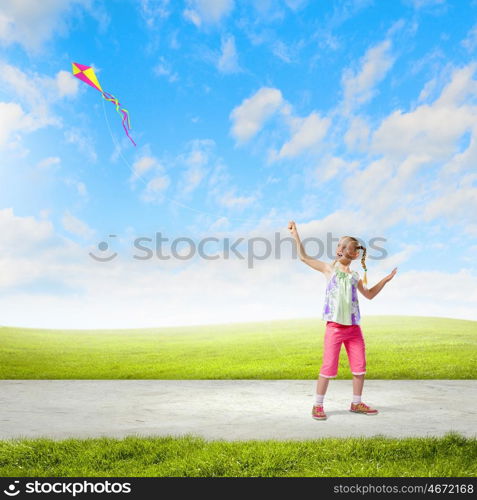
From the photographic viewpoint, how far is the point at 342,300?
625 centimetres

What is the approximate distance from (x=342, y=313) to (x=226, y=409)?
5.87 feet

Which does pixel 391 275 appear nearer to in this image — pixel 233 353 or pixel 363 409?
pixel 363 409

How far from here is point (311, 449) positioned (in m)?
4.59

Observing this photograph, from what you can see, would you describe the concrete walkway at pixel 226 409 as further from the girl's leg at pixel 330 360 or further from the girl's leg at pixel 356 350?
the girl's leg at pixel 356 350

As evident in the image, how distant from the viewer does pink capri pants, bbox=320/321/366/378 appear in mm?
6219

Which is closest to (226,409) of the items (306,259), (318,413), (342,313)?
(318,413)

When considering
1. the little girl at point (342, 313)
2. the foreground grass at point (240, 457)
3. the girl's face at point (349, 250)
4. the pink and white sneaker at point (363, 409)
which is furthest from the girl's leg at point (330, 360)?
the foreground grass at point (240, 457)

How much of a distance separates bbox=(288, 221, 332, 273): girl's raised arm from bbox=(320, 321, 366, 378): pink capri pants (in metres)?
0.60

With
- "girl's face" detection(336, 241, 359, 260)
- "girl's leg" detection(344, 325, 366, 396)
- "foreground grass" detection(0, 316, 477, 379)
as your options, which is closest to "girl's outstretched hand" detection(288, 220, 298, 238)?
"girl's face" detection(336, 241, 359, 260)

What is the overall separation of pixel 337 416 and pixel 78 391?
399 centimetres

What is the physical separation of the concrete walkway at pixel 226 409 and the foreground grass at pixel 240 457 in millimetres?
432

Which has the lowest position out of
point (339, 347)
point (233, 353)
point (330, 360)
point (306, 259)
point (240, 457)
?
point (240, 457)

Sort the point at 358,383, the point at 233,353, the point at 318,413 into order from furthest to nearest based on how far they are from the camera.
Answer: the point at 233,353 → the point at 358,383 → the point at 318,413

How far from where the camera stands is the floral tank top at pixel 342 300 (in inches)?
244
